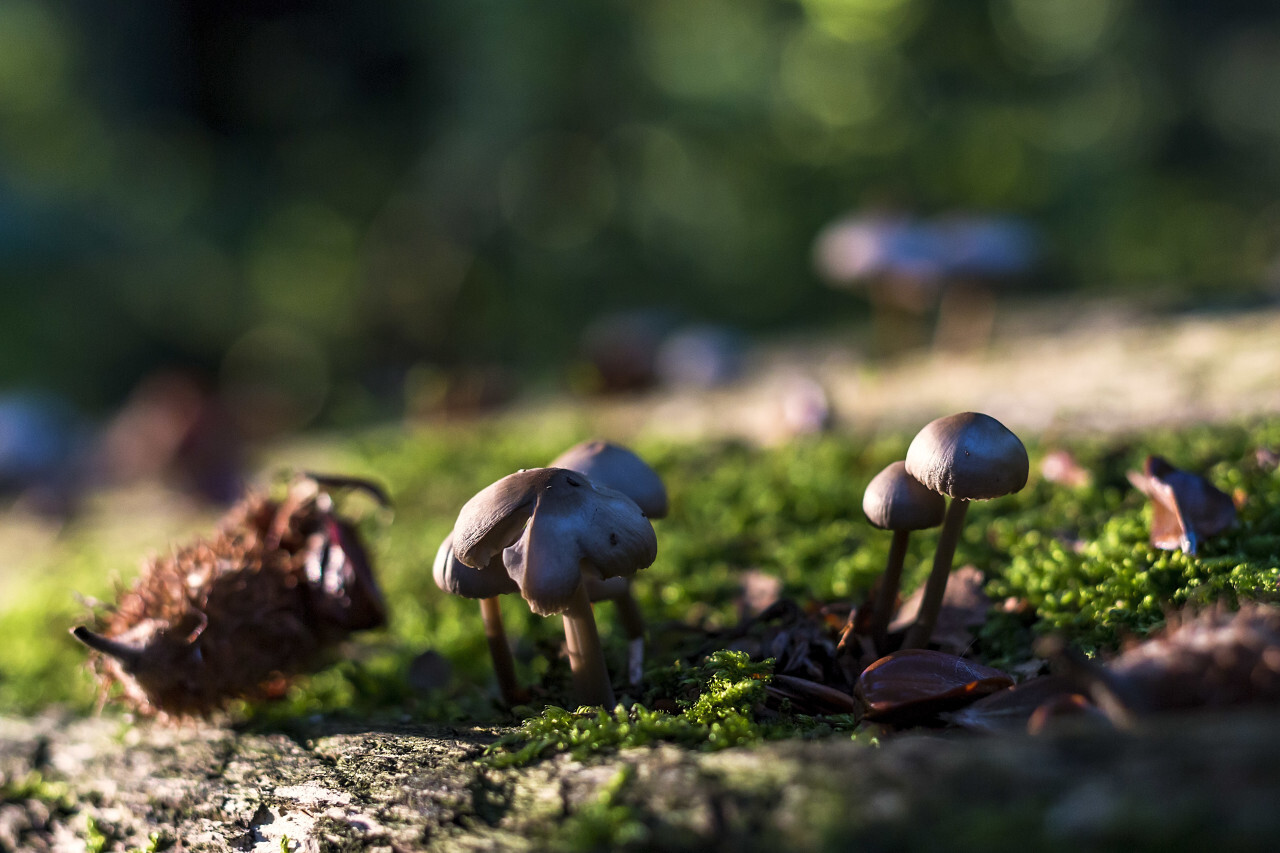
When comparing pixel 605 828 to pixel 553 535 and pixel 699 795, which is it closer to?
pixel 699 795

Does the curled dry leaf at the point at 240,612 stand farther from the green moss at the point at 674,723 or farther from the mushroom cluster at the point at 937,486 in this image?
the mushroom cluster at the point at 937,486

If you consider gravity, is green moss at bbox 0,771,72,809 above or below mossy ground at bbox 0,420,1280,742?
below

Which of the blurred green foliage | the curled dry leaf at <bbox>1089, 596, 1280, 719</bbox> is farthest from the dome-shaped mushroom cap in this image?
the blurred green foliage

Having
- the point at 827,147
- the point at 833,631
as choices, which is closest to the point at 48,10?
the point at 827,147

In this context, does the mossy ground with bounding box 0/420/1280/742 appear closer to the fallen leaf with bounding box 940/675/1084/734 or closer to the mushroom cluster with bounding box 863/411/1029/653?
the mushroom cluster with bounding box 863/411/1029/653

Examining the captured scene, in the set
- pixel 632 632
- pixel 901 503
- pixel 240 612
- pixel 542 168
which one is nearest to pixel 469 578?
pixel 632 632

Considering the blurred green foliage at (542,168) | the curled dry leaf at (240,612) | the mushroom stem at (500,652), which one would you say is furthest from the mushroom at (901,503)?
the blurred green foliage at (542,168)
